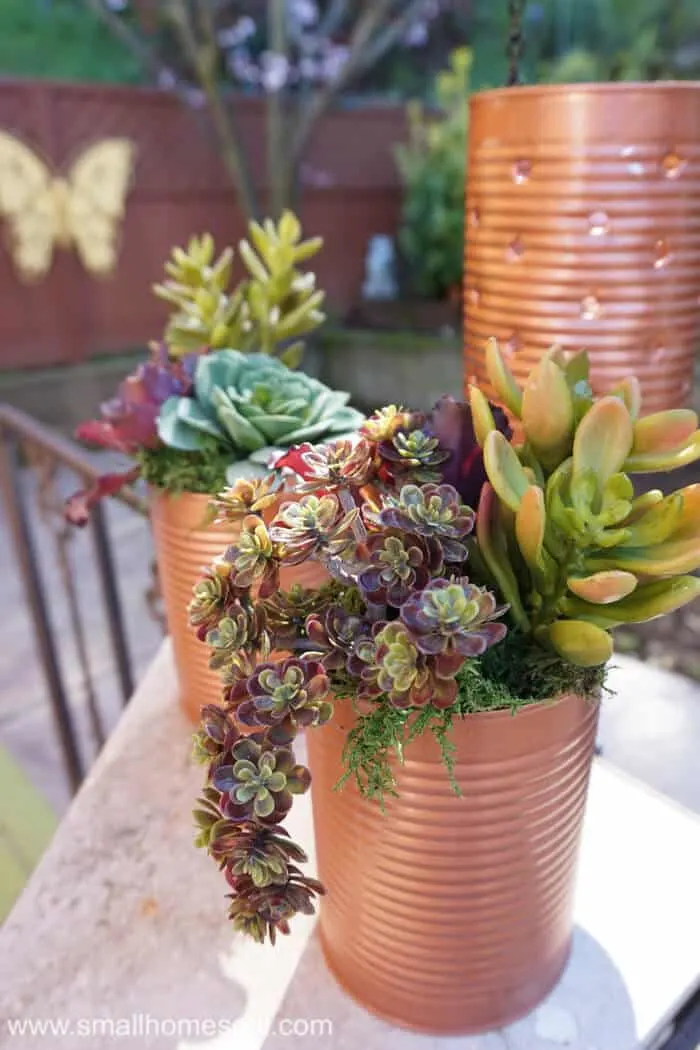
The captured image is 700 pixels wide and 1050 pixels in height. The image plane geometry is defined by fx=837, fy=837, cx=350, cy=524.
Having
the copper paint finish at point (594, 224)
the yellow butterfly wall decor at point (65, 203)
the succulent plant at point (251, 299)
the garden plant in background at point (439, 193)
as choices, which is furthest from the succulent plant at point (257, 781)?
the garden plant in background at point (439, 193)

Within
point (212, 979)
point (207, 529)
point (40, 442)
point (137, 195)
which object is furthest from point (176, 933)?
point (137, 195)

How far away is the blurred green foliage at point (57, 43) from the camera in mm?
4402

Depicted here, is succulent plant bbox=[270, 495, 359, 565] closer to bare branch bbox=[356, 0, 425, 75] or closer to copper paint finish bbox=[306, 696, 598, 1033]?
copper paint finish bbox=[306, 696, 598, 1033]

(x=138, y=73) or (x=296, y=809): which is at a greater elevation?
(x=138, y=73)

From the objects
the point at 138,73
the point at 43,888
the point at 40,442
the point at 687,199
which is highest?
the point at 138,73

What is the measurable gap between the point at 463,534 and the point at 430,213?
13.4 ft

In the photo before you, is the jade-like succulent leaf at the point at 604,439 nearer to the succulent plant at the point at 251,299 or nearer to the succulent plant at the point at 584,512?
the succulent plant at the point at 584,512

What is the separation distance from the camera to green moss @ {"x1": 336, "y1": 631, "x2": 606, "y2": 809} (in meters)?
0.36

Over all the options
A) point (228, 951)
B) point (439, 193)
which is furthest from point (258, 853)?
point (439, 193)

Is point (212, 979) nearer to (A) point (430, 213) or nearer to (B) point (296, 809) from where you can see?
(B) point (296, 809)

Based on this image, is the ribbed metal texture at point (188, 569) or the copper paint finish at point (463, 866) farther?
the ribbed metal texture at point (188, 569)

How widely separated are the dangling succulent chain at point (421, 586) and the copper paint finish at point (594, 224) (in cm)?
15

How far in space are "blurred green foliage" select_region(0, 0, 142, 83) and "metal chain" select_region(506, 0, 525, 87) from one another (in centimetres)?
457

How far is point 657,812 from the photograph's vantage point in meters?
0.58
